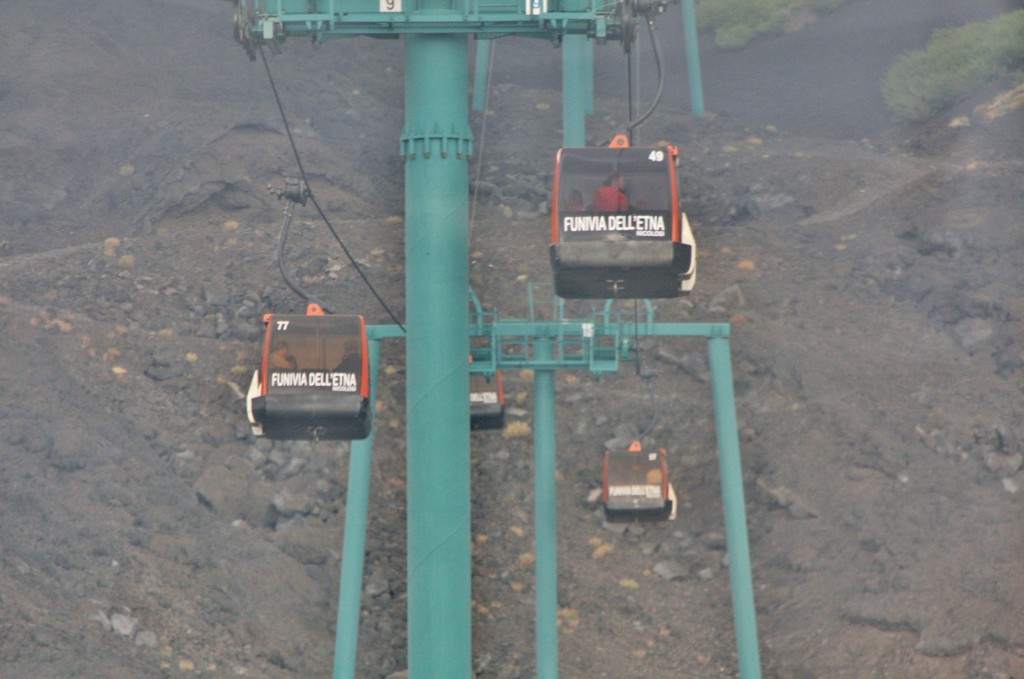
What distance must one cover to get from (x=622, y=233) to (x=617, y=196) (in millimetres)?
349

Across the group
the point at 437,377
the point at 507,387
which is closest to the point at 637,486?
the point at 507,387

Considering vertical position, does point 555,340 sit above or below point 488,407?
below

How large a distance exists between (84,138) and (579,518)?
1840cm

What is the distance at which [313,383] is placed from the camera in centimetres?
1455

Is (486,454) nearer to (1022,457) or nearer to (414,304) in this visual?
(1022,457)

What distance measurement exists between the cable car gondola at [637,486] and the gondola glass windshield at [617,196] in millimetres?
10600

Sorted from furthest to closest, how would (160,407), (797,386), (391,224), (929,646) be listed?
(391,224) → (797,386) → (160,407) → (929,646)

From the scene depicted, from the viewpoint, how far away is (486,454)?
33.2 meters

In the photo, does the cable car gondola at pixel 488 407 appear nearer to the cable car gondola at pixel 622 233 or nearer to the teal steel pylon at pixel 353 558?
the teal steel pylon at pixel 353 558

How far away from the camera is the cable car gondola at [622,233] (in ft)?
45.1

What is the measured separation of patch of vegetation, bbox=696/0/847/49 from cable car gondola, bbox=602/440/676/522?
1297 inches

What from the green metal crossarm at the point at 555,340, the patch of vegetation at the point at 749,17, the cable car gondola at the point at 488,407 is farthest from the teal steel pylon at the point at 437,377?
the patch of vegetation at the point at 749,17

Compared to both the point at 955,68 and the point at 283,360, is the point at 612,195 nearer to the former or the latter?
the point at 283,360

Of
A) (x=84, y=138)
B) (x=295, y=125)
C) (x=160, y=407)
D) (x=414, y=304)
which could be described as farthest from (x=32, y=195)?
(x=414, y=304)
